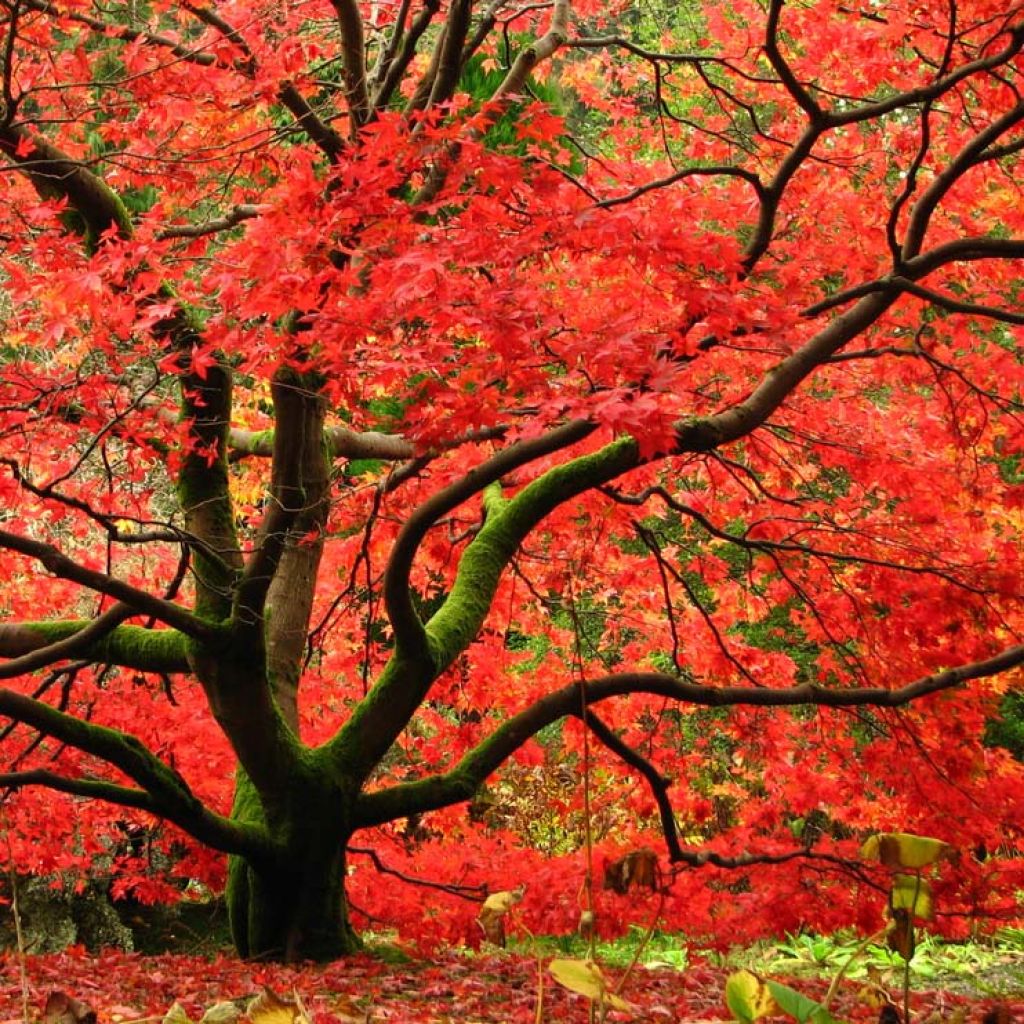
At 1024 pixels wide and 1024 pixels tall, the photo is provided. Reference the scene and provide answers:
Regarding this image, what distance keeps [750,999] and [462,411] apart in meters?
2.57

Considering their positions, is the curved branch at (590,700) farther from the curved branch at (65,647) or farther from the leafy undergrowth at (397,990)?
the curved branch at (65,647)

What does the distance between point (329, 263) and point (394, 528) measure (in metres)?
2.89

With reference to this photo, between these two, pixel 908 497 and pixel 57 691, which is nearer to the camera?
pixel 908 497

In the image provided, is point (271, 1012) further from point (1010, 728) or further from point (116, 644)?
point (1010, 728)

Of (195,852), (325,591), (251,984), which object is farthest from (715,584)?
(251,984)

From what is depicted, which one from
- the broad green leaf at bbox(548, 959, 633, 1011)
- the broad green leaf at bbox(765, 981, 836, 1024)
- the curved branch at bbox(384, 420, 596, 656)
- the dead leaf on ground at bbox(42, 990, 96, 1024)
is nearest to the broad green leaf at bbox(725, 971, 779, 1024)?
the broad green leaf at bbox(765, 981, 836, 1024)

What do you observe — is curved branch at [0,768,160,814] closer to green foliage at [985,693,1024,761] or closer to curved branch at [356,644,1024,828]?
curved branch at [356,644,1024,828]

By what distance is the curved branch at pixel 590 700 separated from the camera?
4.84 metres

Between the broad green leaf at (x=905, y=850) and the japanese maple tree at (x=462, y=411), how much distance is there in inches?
67.4

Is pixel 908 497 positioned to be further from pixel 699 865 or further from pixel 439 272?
pixel 439 272

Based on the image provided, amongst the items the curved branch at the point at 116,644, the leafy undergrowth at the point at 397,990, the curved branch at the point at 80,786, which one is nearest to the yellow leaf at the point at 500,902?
the leafy undergrowth at the point at 397,990

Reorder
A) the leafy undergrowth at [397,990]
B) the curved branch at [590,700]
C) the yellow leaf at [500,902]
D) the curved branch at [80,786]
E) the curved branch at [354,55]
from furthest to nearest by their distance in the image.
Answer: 1. the curved branch at [590,700]
2. the curved branch at [354,55]
3. the curved branch at [80,786]
4. the leafy undergrowth at [397,990]
5. the yellow leaf at [500,902]

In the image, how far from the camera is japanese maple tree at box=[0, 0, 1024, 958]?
383 centimetres

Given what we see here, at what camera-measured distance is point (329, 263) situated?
3898mm
